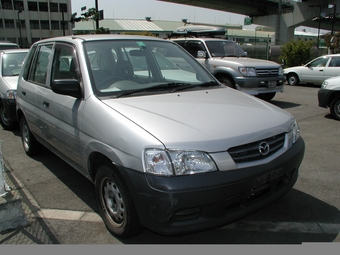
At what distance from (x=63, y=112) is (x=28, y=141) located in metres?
2.10

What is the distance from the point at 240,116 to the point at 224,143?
0.53 metres

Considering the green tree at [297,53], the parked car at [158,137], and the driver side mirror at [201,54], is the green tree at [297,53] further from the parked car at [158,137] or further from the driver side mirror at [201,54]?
the parked car at [158,137]

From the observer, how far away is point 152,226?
8.14 ft

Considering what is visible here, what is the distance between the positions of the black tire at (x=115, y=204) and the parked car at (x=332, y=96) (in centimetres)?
664

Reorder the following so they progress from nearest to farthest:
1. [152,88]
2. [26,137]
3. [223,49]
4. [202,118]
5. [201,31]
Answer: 1. [202,118]
2. [152,88]
3. [26,137]
4. [223,49]
5. [201,31]

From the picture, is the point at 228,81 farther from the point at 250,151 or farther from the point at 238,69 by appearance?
the point at 250,151

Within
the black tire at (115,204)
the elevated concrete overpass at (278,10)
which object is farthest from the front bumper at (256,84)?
the elevated concrete overpass at (278,10)

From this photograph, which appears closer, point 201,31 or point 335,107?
point 335,107

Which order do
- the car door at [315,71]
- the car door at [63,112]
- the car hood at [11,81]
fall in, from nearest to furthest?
1. the car door at [63,112]
2. the car hood at [11,81]
3. the car door at [315,71]

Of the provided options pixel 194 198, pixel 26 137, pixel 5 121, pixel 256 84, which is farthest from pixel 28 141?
pixel 256 84

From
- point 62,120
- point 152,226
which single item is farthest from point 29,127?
point 152,226

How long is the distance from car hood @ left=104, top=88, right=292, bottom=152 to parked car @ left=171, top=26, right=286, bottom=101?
217 inches

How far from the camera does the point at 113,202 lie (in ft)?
9.82

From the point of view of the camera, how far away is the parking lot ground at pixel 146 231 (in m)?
3.01
